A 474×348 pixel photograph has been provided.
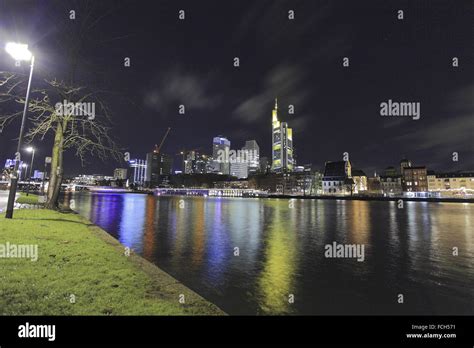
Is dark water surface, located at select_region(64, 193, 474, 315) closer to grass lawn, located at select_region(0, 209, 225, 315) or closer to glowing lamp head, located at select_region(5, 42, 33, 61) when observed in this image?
grass lawn, located at select_region(0, 209, 225, 315)

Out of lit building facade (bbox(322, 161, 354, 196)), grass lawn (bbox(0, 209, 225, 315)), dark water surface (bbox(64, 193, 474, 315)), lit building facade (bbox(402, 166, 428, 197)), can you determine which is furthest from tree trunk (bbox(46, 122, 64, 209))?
lit building facade (bbox(402, 166, 428, 197))

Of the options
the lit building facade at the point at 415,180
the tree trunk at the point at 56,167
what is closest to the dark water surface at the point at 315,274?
the tree trunk at the point at 56,167

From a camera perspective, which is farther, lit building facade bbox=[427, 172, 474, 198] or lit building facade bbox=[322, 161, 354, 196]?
lit building facade bbox=[322, 161, 354, 196]

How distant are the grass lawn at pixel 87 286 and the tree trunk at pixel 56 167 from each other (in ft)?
45.5

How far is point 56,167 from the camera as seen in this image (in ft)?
75.9

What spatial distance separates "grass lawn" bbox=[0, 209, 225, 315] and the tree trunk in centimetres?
1387

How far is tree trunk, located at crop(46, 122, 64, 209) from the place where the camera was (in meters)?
22.5

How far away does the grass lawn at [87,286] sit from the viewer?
5.70 m

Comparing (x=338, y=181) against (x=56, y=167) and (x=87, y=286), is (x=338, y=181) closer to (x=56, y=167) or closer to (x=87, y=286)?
(x=56, y=167)

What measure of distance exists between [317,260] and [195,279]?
21.3 feet

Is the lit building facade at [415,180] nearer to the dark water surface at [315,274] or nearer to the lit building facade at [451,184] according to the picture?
the lit building facade at [451,184]

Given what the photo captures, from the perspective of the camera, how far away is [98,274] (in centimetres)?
795
